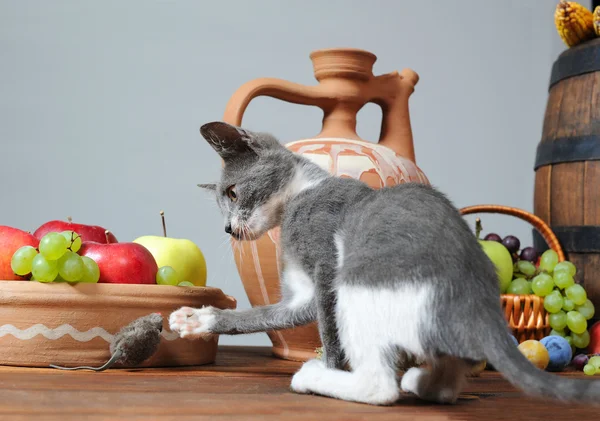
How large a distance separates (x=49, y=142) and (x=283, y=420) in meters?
1.50

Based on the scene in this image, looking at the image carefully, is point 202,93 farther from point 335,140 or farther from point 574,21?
point 574,21

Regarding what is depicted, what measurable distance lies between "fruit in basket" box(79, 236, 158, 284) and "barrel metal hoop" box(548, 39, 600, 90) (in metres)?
1.17

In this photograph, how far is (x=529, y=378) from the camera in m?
0.74

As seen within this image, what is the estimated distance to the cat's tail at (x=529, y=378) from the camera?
71cm

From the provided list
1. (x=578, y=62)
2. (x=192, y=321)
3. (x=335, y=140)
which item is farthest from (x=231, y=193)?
(x=578, y=62)

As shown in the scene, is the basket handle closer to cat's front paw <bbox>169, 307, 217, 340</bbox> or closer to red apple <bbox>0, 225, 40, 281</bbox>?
cat's front paw <bbox>169, 307, 217, 340</bbox>

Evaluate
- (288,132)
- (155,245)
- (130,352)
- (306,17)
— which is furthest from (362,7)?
(130,352)

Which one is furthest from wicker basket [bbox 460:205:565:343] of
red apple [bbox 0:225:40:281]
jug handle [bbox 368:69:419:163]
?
red apple [bbox 0:225:40:281]

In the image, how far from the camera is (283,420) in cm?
76

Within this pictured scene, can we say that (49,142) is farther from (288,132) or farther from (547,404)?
(547,404)

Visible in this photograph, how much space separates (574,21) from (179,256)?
1108 millimetres

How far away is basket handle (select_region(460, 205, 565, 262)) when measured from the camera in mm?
1566

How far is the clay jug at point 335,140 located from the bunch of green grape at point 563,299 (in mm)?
329

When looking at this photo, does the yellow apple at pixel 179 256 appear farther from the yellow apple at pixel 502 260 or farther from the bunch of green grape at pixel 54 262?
the yellow apple at pixel 502 260
